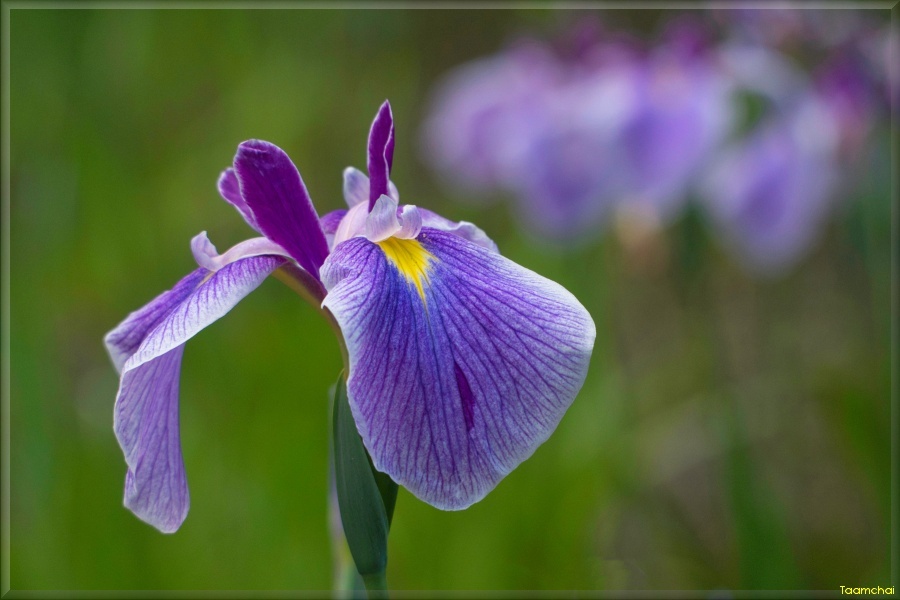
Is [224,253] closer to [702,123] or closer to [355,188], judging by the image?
[355,188]

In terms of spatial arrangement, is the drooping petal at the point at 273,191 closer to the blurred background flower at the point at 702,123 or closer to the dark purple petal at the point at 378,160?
the dark purple petal at the point at 378,160

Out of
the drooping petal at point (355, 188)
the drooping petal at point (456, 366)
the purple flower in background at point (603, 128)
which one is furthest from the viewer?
the purple flower in background at point (603, 128)

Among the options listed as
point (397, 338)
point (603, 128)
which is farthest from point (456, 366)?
point (603, 128)

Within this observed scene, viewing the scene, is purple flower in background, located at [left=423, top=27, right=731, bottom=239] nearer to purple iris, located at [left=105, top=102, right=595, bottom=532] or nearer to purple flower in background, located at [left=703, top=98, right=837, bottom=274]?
purple flower in background, located at [left=703, top=98, right=837, bottom=274]

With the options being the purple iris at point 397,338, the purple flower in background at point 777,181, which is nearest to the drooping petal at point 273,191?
the purple iris at point 397,338

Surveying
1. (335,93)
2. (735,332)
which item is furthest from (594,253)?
(335,93)

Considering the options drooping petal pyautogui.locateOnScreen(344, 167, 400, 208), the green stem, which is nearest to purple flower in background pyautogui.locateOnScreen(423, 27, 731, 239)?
drooping petal pyautogui.locateOnScreen(344, 167, 400, 208)
